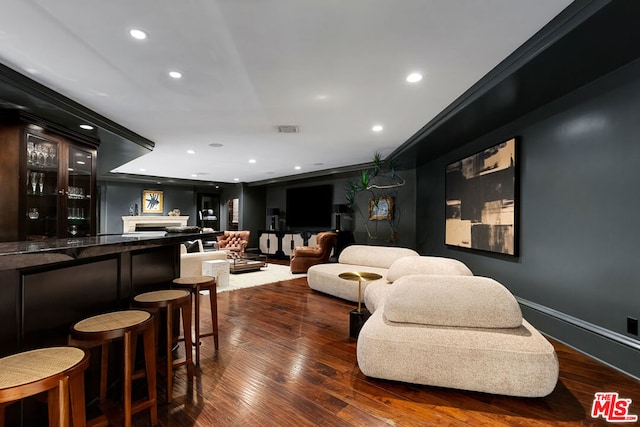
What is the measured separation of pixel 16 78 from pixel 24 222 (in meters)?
1.58

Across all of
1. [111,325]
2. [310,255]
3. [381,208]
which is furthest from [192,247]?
[111,325]

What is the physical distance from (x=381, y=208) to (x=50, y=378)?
671cm

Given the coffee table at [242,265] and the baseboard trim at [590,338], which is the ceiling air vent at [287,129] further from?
the baseboard trim at [590,338]

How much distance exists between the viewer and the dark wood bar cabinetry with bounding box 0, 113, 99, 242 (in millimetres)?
3266

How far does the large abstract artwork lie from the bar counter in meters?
3.71

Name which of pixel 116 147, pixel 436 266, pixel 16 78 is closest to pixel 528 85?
pixel 436 266

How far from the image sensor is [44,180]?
367 cm

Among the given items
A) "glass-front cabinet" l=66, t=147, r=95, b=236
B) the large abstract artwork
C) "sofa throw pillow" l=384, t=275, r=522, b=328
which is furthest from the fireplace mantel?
"sofa throw pillow" l=384, t=275, r=522, b=328

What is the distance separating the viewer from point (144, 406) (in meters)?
1.66

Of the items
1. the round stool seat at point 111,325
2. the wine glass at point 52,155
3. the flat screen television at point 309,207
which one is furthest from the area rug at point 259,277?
the round stool seat at point 111,325

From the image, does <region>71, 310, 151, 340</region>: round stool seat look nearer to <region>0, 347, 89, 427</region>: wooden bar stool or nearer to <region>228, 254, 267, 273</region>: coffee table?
<region>0, 347, 89, 427</region>: wooden bar stool

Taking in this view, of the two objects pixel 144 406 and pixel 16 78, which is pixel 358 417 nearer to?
pixel 144 406

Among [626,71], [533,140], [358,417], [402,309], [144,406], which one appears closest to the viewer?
[144,406]

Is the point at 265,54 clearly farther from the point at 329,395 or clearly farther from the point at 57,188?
the point at 57,188
